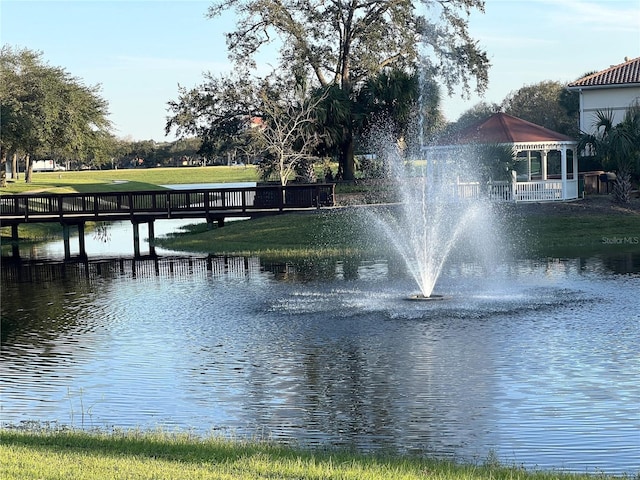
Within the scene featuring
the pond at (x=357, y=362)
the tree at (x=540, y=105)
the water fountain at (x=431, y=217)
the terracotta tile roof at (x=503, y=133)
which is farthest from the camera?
the tree at (x=540, y=105)

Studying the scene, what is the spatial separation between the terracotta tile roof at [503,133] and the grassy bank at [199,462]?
33.1 metres

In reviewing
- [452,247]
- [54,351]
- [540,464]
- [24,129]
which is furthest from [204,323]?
[24,129]

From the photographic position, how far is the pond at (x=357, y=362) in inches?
473

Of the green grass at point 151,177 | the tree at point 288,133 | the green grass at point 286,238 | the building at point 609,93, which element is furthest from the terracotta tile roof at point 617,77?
the green grass at point 151,177

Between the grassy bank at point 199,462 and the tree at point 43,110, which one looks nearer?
the grassy bank at point 199,462

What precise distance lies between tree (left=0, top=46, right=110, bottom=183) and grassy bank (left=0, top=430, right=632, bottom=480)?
5457cm

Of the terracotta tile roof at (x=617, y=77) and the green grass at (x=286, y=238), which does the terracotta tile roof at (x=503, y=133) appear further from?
the terracotta tile roof at (x=617, y=77)

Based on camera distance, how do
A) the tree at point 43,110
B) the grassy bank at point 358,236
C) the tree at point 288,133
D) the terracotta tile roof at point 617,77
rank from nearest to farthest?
1. the grassy bank at point 358,236
2. the tree at point 288,133
3. the terracotta tile roof at point 617,77
4. the tree at point 43,110

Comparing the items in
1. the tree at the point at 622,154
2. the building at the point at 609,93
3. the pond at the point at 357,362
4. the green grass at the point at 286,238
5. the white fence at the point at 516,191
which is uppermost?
the building at the point at 609,93

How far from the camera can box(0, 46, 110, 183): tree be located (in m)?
62.8

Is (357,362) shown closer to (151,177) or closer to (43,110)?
(43,110)

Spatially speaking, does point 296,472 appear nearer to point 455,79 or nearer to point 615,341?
point 615,341

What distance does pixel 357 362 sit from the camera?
16062 mm

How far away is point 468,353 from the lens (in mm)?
16422
